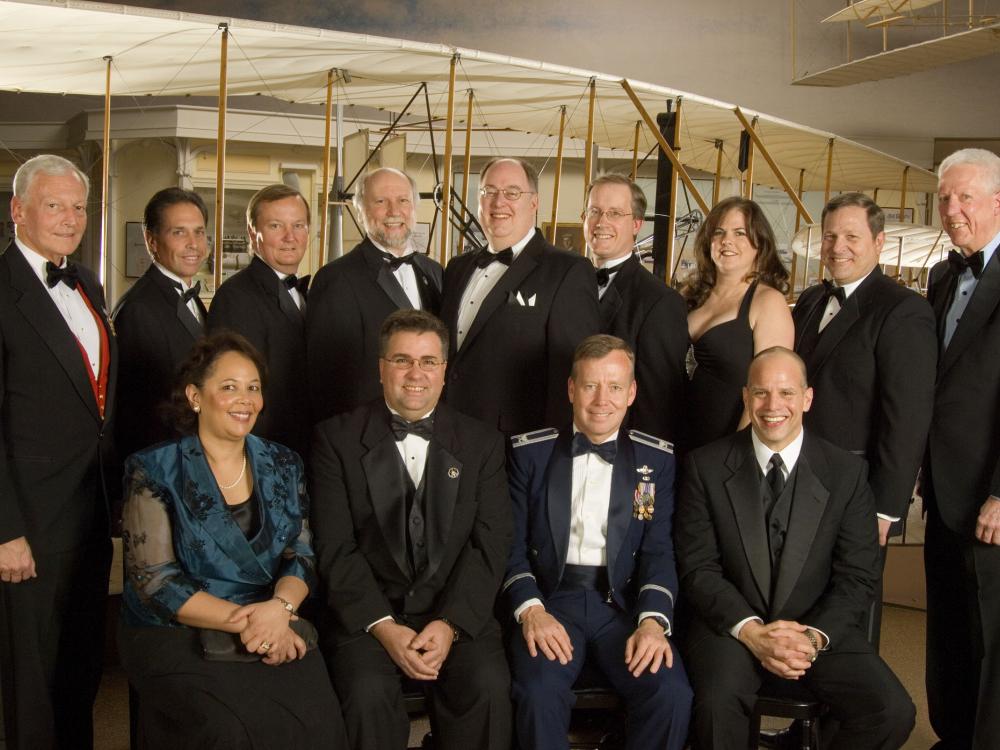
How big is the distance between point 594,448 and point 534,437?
0.67 feet

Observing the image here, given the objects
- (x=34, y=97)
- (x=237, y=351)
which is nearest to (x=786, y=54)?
(x=34, y=97)

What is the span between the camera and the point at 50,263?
254 cm

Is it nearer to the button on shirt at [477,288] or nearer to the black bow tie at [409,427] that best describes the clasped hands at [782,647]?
the black bow tie at [409,427]

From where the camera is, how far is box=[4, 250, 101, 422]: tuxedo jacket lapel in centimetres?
246

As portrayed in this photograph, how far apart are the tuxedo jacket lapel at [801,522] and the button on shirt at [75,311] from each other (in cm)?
204

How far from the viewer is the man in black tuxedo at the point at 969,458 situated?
8.50 ft

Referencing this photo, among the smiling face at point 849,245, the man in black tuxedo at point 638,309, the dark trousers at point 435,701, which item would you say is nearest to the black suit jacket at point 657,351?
the man in black tuxedo at point 638,309

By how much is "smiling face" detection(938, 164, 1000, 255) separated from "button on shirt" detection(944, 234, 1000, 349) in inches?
1.1

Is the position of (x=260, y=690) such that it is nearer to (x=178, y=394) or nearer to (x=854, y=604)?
(x=178, y=394)

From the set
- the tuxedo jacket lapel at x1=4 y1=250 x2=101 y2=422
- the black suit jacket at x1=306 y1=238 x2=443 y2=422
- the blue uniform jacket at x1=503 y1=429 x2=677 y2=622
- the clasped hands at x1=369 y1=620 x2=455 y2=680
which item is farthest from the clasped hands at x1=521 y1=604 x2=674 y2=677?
the tuxedo jacket lapel at x1=4 y1=250 x2=101 y2=422

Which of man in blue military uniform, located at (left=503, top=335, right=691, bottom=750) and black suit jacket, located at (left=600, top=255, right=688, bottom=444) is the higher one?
black suit jacket, located at (left=600, top=255, right=688, bottom=444)

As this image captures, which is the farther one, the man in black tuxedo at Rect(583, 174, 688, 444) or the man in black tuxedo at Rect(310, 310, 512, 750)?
the man in black tuxedo at Rect(583, 174, 688, 444)

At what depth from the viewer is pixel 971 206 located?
268 cm

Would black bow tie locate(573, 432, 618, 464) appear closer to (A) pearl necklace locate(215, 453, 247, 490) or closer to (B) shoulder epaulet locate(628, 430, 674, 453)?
(B) shoulder epaulet locate(628, 430, 674, 453)
